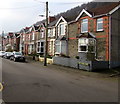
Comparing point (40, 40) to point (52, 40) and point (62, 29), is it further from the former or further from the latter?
point (62, 29)

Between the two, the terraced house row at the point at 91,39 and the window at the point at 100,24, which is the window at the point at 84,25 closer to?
the terraced house row at the point at 91,39

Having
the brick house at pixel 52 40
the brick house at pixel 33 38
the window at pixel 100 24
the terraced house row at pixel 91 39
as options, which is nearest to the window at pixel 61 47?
the terraced house row at pixel 91 39

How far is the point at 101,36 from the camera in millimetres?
21703

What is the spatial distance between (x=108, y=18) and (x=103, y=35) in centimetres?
217

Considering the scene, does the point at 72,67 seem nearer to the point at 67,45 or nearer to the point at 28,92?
the point at 67,45

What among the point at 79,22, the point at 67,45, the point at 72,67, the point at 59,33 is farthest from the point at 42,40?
the point at 72,67

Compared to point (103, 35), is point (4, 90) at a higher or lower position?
lower

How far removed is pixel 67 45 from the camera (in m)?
28.1

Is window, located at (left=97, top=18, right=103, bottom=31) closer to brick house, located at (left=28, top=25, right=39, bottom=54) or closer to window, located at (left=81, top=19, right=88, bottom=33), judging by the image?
window, located at (left=81, top=19, right=88, bottom=33)

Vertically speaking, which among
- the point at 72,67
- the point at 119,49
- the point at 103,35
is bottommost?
the point at 72,67

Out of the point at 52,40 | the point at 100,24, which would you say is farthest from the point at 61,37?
the point at 100,24

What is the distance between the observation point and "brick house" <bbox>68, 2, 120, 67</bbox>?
811 inches

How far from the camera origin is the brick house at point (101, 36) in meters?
20.6

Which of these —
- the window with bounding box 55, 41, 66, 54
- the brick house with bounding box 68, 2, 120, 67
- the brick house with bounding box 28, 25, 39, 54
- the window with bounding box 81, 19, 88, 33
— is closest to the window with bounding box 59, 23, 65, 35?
the window with bounding box 55, 41, 66, 54
